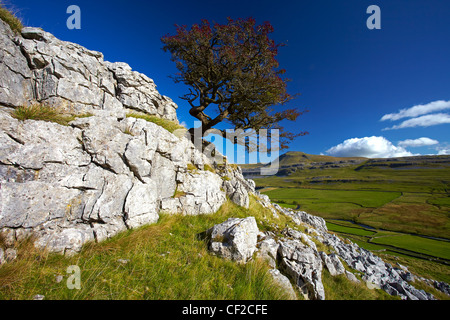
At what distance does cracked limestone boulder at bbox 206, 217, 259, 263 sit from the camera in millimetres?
5699

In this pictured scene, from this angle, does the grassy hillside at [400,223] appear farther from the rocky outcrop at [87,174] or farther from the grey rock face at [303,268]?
→ the rocky outcrop at [87,174]

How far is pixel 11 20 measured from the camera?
7.39 metres

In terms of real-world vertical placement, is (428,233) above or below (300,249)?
below

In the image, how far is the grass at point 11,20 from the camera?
7.21 meters

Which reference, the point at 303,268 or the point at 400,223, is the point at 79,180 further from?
the point at 400,223

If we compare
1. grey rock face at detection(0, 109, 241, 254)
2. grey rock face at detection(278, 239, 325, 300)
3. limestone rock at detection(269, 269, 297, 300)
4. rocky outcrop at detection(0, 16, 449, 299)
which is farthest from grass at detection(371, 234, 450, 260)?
grey rock face at detection(0, 109, 241, 254)

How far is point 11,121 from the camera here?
5430mm

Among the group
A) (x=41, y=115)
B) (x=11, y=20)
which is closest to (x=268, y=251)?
(x=41, y=115)

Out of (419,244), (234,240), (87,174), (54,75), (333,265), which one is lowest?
(419,244)

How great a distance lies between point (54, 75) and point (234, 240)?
10894 mm

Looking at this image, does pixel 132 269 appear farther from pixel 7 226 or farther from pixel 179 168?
pixel 179 168

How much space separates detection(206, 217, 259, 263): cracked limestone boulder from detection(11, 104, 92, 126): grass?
287 inches
